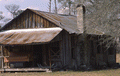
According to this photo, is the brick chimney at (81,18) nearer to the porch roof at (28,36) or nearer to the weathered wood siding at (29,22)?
the porch roof at (28,36)

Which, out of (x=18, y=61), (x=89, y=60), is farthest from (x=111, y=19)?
(x=18, y=61)

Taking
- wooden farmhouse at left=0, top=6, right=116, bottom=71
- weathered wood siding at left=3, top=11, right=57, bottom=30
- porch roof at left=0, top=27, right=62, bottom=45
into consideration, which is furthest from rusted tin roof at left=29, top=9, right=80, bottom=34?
porch roof at left=0, top=27, right=62, bottom=45

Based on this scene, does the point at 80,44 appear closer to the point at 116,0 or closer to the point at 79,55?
the point at 79,55

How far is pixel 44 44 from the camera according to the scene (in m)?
17.7

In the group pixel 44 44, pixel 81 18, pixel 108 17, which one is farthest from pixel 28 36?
pixel 108 17

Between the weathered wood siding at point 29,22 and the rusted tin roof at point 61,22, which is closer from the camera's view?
the rusted tin roof at point 61,22

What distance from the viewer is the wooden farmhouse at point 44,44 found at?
17.0 meters

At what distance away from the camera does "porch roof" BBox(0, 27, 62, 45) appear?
15680mm

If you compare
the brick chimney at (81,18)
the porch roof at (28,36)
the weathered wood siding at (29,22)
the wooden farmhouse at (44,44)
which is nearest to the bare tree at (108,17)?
the wooden farmhouse at (44,44)

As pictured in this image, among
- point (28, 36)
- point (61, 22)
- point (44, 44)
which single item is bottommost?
point (44, 44)

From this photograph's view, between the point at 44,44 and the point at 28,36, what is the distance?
1534 millimetres

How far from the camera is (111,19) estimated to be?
14555 millimetres

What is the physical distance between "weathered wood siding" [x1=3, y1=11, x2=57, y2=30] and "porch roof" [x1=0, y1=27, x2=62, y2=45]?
0.38 meters

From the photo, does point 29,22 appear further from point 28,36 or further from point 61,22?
point 61,22
